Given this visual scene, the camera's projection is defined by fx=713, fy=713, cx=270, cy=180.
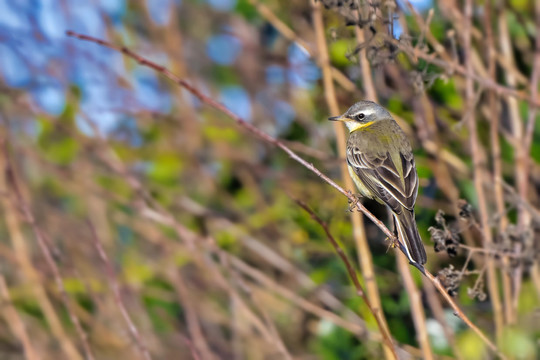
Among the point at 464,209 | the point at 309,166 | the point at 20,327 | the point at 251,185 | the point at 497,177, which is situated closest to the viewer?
the point at 309,166

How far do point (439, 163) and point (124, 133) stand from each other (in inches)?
100

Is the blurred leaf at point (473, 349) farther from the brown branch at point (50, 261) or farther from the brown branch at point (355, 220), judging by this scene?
the brown branch at point (50, 261)

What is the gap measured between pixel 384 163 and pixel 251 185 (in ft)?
7.51

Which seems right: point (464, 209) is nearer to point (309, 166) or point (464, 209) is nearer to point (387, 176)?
point (387, 176)

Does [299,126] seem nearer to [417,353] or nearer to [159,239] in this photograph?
[159,239]

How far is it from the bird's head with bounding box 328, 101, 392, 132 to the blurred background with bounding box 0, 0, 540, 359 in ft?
0.30

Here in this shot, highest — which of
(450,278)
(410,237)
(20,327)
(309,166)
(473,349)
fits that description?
(20,327)

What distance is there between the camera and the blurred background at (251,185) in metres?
2.73

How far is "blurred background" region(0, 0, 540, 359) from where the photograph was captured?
273cm

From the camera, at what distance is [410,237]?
184 centimetres

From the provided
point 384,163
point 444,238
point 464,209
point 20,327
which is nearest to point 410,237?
point 444,238

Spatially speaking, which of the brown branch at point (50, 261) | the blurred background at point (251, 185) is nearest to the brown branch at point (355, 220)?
the blurred background at point (251, 185)

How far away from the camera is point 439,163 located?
3062mm

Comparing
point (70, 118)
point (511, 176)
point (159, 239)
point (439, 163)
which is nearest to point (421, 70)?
point (439, 163)
